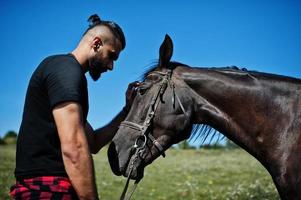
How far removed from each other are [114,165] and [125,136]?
32 cm

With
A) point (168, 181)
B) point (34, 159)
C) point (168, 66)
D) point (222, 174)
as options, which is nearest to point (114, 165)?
point (34, 159)

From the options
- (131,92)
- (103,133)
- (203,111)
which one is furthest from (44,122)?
(203,111)

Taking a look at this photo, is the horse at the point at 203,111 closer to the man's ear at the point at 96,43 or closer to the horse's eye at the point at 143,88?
the horse's eye at the point at 143,88

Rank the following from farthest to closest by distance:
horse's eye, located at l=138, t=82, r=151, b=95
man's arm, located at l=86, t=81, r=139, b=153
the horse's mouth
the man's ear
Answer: man's arm, located at l=86, t=81, r=139, b=153 → horse's eye, located at l=138, t=82, r=151, b=95 → the horse's mouth → the man's ear

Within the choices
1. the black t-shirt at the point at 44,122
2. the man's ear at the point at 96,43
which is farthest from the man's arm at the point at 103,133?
the black t-shirt at the point at 44,122

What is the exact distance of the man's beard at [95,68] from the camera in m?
3.62

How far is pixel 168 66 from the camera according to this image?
4.14 metres

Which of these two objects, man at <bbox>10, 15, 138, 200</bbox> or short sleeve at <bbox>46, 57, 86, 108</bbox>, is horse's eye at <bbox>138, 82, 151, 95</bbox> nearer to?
man at <bbox>10, 15, 138, 200</bbox>

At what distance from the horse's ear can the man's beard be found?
0.67 meters

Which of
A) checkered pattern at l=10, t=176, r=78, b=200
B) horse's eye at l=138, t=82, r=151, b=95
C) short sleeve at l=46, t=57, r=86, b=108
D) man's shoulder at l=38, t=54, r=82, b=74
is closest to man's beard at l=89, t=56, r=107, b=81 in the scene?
man's shoulder at l=38, t=54, r=82, b=74

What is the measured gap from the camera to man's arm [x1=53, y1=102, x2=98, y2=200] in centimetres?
298

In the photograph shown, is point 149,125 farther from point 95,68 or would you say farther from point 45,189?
point 45,189

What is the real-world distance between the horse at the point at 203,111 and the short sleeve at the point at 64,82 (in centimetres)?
91

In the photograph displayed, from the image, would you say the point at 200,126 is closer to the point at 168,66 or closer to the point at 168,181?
the point at 168,66
